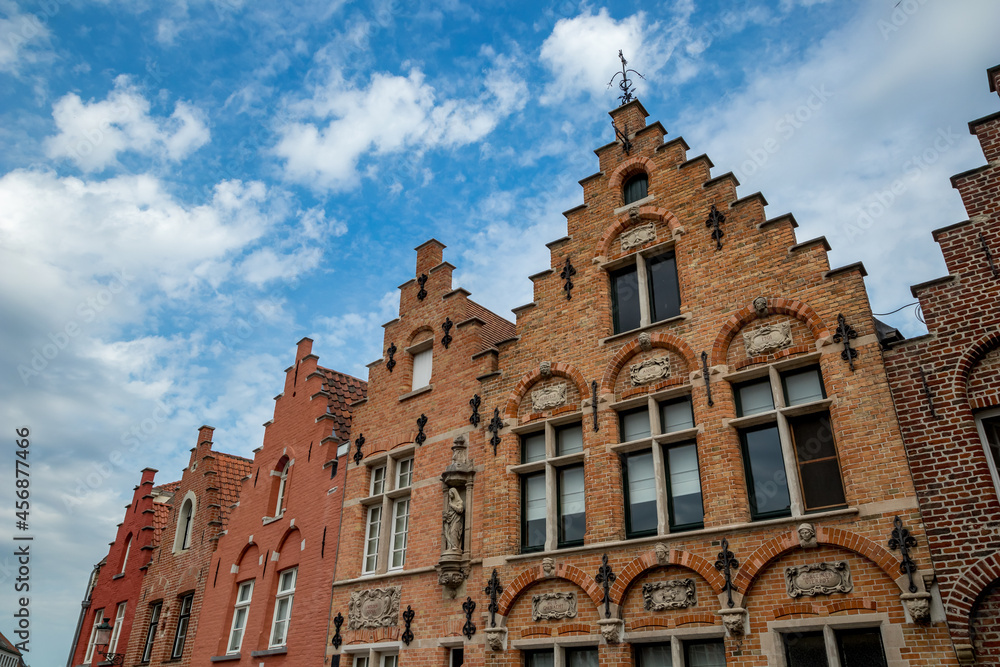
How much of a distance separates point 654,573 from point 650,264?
16.5 feet

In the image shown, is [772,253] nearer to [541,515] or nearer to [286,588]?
[541,515]

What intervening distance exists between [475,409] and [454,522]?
2.07m

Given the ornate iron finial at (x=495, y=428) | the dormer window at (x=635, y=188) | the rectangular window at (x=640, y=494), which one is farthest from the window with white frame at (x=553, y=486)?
the dormer window at (x=635, y=188)

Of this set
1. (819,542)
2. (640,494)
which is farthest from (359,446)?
(819,542)

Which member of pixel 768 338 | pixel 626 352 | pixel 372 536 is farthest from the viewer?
pixel 372 536

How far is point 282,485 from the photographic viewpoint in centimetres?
1822

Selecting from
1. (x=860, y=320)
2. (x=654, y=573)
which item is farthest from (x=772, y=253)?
(x=654, y=573)

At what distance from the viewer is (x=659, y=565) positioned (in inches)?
402

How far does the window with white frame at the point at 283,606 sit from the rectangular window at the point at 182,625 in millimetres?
4056

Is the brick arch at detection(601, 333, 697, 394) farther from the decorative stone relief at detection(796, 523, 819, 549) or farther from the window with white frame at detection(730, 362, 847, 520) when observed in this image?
the decorative stone relief at detection(796, 523, 819, 549)

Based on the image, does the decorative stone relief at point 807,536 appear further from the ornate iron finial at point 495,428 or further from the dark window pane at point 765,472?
the ornate iron finial at point 495,428

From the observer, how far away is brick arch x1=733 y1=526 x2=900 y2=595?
8.56 m

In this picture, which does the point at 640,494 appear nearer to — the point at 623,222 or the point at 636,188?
the point at 623,222

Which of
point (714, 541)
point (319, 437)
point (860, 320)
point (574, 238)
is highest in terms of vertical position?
point (574, 238)
